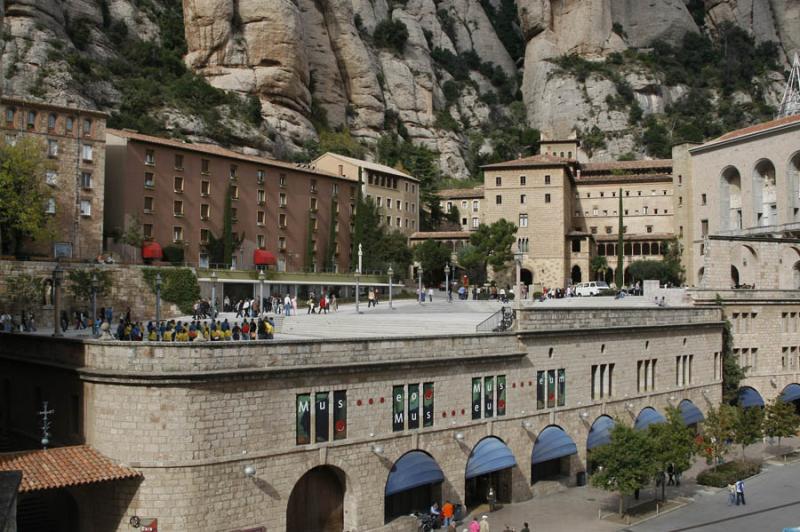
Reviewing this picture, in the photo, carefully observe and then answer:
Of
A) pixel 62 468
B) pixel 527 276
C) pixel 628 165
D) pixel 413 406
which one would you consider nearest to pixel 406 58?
pixel 628 165

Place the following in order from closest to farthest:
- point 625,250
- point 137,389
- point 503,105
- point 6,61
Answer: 1. point 137,389
2. point 6,61
3. point 625,250
4. point 503,105

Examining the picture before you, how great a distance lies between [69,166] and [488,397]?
3737cm

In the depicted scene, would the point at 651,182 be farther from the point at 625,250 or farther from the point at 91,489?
the point at 91,489

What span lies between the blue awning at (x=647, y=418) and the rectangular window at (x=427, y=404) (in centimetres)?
1211

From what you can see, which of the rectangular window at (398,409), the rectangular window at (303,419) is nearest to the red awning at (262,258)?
the rectangular window at (398,409)

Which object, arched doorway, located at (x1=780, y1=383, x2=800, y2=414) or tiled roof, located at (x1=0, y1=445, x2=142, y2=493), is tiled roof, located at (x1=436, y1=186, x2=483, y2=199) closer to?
arched doorway, located at (x1=780, y1=383, x2=800, y2=414)

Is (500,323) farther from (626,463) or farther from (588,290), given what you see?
(588,290)

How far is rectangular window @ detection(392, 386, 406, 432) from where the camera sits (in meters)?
25.1

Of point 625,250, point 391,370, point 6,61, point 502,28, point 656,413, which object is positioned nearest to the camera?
point 391,370

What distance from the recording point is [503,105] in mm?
128500

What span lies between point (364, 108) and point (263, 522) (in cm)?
8339

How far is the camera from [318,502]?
933 inches

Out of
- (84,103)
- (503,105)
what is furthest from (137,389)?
(503,105)

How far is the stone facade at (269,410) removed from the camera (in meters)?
20.5
